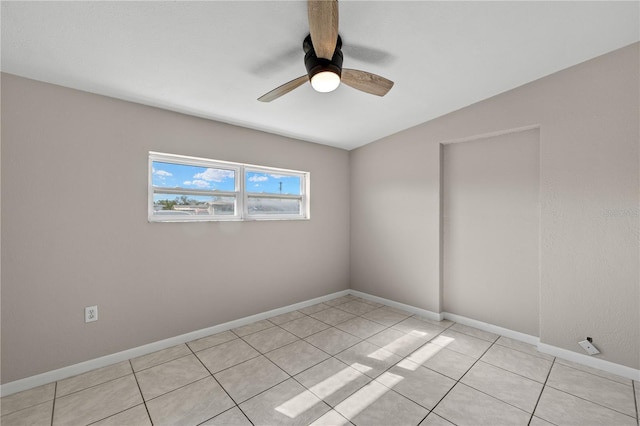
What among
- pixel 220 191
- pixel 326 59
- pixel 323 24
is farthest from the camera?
pixel 220 191

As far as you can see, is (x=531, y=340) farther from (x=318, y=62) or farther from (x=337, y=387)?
(x=318, y=62)

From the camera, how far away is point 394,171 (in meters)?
3.75

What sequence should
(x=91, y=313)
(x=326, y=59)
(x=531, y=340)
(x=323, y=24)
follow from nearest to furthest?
(x=323, y=24)
(x=326, y=59)
(x=91, y=313)
(x=531, y=340)

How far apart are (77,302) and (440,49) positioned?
137 inches

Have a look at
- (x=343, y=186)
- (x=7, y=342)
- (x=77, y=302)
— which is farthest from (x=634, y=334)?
(x=7, y=342)

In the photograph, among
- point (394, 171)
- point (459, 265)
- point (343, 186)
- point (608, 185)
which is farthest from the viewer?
point (343, 186)

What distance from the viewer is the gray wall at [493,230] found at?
2742 millimetres

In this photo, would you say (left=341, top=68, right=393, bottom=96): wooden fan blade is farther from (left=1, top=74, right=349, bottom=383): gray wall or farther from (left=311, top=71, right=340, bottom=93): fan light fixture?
(left=1, top=74, right=349, bottom=383): gray wall

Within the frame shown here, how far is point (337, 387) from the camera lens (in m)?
2.04

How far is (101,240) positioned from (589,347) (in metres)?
4.21

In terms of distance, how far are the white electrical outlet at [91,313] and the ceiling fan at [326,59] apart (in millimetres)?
2225

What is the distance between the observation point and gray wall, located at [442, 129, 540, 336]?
9.00ft

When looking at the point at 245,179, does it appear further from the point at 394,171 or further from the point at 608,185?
the point at 608,185

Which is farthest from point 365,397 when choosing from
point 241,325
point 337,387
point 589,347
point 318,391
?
point 589,347
